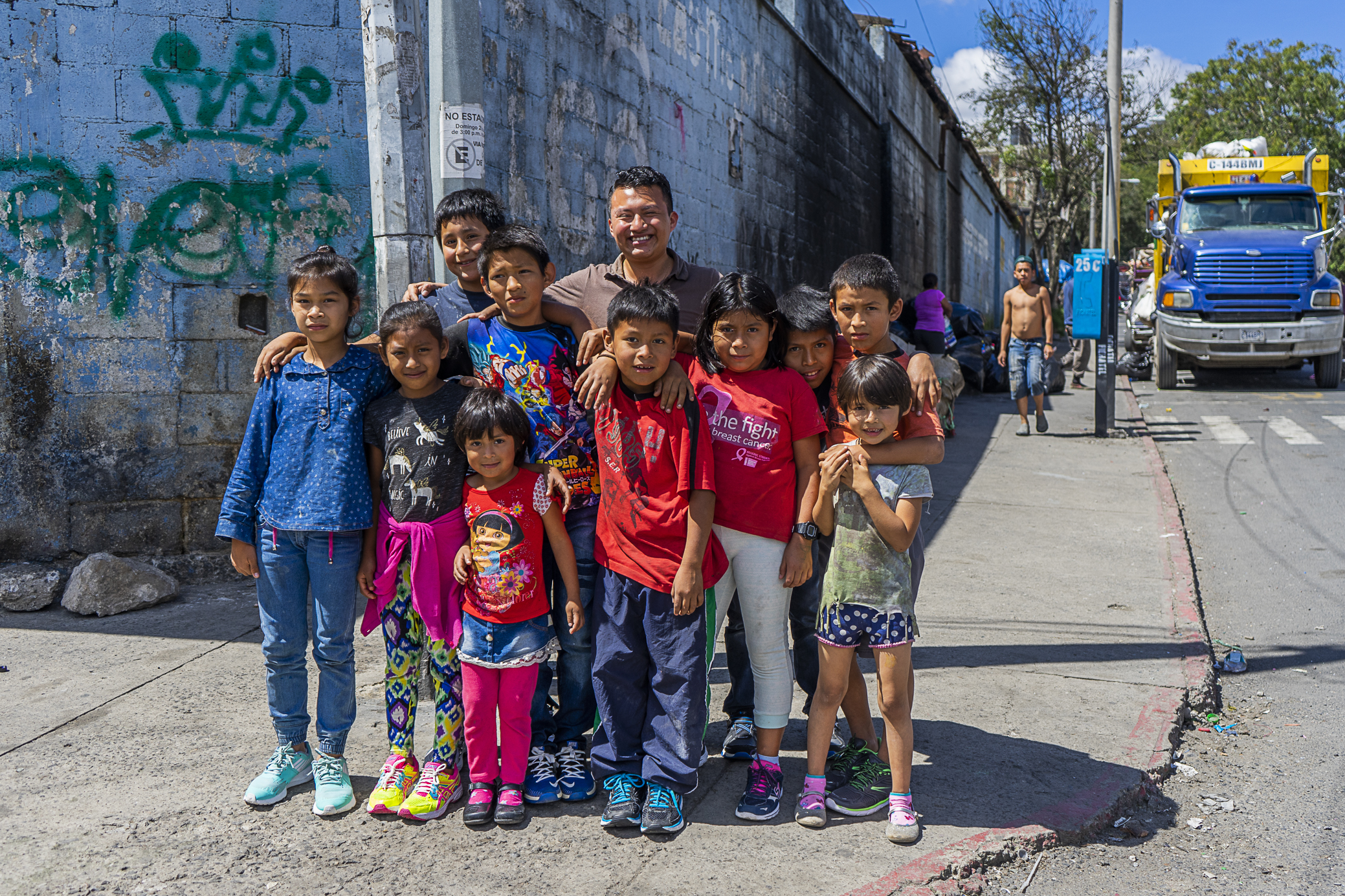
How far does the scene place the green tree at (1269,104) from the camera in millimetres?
37094

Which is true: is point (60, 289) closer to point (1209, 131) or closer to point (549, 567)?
point (549, 567)

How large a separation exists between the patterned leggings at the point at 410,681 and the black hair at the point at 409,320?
0.73m

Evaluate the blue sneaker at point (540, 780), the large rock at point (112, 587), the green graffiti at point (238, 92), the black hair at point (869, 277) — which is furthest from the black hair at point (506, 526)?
the green graffiti at point (238, 92)

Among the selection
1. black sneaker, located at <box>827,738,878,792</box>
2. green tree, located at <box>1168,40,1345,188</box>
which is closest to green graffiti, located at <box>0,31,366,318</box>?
black sneaker, located at <box>827,738,878,792</box>

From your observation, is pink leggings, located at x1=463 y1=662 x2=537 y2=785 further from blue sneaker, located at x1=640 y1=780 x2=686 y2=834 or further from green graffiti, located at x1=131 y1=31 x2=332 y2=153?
green graffiti, located at x1=131 y1=31 x2=332 y2=153

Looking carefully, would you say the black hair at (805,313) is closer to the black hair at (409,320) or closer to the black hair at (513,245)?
the black hair at (513,245)

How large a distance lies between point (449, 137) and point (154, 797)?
2.52 metres

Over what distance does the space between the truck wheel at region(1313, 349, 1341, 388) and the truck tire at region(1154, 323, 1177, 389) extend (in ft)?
6.13

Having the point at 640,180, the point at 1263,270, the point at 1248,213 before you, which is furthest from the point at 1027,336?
the point at 640,180

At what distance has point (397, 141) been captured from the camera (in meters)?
4.25

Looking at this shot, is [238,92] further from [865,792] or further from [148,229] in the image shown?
[865,792]

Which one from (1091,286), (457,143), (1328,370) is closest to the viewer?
(457,143)

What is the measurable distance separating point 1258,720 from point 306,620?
3596mm

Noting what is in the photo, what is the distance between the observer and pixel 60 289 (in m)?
5.49
